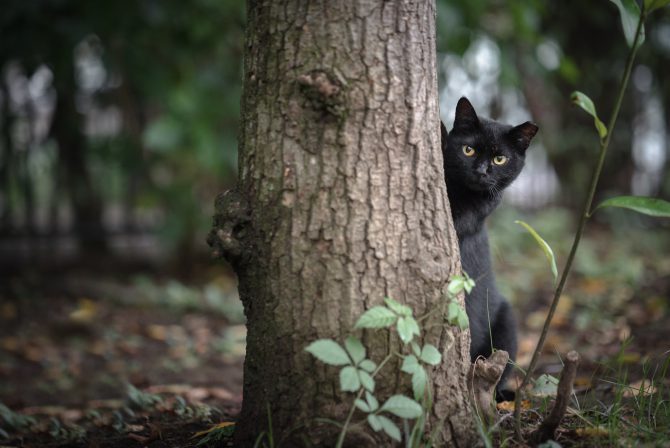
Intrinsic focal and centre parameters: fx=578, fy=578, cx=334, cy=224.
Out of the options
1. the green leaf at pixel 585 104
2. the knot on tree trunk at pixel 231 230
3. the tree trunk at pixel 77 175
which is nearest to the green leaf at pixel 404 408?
the knot on tree trunk at pixel 231 230

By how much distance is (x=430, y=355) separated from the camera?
5.42 feet

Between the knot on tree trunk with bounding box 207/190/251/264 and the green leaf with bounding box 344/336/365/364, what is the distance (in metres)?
0.44

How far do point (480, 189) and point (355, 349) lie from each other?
115cm

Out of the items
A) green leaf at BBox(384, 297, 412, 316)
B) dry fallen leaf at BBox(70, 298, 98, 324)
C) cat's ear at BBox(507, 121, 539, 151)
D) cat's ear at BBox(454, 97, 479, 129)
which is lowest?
dry fallen leaf at BBox(70, 298, 98, 324)

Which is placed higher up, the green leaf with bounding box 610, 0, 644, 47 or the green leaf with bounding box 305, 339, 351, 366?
the green leaf with bounding box 610, 0, 644, 47

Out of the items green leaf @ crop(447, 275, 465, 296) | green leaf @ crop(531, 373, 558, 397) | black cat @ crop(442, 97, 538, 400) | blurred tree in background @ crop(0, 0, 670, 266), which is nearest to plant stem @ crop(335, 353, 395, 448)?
green leaf @ crop(447, 275, 465, 296)

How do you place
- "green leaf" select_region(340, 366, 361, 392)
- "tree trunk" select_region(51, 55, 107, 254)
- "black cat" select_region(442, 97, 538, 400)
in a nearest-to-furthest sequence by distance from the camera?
1. "green leaf" select_region(340, 366, 361, 392)
2. "black cat" select_region(442, 97, 538, 400)
3. "tree trunk" select_region(51, 55, 107, 254)

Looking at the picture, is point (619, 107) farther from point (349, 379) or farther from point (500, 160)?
point (349, 379)

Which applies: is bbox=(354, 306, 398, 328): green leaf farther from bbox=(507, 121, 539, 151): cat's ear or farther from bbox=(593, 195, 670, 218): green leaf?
bbox=(507, 121, 539, 151): cat's ear

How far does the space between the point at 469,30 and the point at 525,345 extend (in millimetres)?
2573

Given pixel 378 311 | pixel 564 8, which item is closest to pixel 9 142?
pixel 378 311

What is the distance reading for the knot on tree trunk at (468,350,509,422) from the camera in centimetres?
184

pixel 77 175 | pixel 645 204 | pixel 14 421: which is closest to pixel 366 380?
pixel 645 204

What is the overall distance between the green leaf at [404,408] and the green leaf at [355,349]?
0.47 ft
